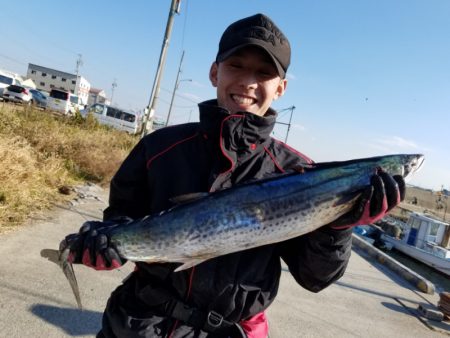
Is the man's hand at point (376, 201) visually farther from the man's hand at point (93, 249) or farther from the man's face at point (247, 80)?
the man's hand at point (93, 249)

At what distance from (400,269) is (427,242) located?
51.4 feet

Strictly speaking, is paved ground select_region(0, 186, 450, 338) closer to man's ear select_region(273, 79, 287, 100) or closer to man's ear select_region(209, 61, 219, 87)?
man's ear select_region(209, 61, 219, 87)

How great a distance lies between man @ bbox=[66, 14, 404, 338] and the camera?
2191 millimetres

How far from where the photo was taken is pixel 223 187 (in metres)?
2.39

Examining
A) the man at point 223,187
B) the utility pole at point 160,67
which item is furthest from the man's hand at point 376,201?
the utility pole at point 160,67

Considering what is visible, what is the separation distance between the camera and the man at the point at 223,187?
219 centimetres

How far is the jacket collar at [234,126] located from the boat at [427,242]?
23764mm

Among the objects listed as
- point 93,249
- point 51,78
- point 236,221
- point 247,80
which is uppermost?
point 51,78

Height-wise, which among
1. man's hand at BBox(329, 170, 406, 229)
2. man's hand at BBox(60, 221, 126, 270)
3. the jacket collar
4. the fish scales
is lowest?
man's hand at BBox(60, 221, 126, 270)

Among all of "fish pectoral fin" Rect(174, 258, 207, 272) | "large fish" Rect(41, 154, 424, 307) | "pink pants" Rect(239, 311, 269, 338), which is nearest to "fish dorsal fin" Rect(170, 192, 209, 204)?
"large fish" Rect(41, 154, 424, 307)

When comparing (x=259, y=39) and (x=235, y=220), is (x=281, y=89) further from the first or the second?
(x=235, y=220)

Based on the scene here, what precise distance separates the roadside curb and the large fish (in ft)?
28.4

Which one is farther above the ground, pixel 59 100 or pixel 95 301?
pixel 59 100

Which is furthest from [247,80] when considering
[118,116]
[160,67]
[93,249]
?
[118,116]
